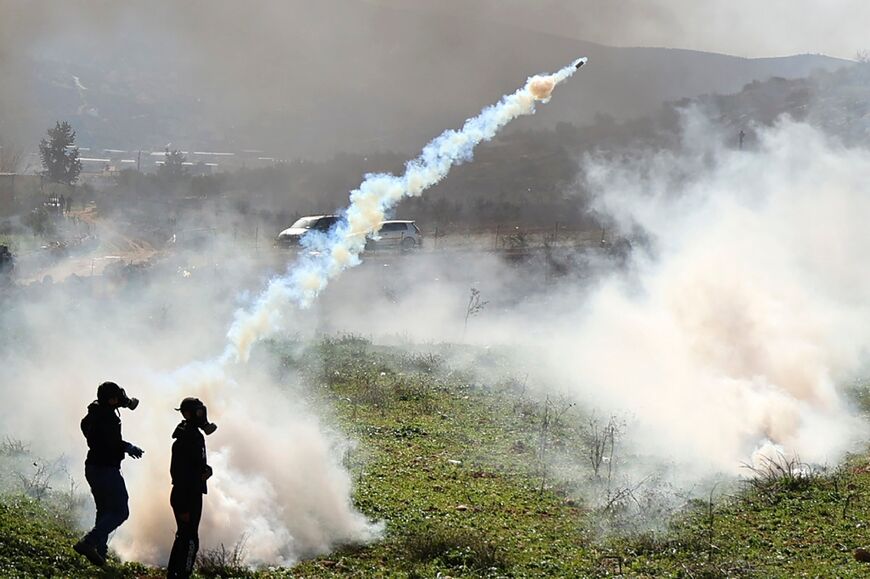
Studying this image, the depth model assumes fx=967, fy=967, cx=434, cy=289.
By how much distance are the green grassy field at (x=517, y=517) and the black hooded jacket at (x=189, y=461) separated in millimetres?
1176

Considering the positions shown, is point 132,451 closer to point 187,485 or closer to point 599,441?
point 187,485

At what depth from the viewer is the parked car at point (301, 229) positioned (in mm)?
42562

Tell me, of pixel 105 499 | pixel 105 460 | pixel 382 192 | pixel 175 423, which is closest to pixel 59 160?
pixel 382 192

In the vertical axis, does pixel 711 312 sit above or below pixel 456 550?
above

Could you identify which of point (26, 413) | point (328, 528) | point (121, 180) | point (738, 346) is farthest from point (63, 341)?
point (121, 180)

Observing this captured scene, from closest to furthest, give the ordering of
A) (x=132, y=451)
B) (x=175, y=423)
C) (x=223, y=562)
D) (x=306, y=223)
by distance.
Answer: (x=132, y=451) < (x=223, y=562) < (x=175, y=423) < (x=306, y=223)

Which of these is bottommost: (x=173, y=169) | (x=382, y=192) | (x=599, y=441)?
(x=599, y=441)

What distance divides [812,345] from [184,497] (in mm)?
15977

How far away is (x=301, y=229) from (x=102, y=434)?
34.2 metres

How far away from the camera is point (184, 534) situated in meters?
9.23

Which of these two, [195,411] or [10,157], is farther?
[10,157]

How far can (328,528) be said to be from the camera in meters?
11.4

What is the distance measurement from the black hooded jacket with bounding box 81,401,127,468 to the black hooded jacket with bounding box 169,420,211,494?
A: 0.84 m

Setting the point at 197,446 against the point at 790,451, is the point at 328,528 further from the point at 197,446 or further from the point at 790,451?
the point at 790,451
